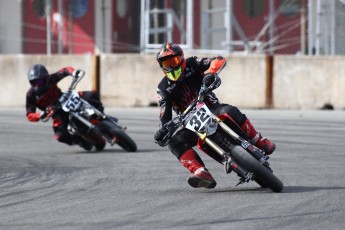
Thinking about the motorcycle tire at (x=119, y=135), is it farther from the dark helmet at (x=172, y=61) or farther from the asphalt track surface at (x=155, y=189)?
the dark helmet at (x=172, y=61)

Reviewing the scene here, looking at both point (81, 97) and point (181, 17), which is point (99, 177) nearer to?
point (81, 97)

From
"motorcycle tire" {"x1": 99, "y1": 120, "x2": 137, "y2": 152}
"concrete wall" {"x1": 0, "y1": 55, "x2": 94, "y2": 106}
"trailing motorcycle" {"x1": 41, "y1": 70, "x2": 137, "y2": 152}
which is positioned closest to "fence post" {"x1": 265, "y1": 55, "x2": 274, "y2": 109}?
"concrete wall" {"x1": 0, "y1": 55, "x2": 94, "y2": 106}

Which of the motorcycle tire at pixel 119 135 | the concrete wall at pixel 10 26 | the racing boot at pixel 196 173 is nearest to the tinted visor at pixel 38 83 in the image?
the motorcycle tire at pixel 119 135

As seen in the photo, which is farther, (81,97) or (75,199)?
(81,97)

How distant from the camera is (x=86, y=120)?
14609 mm

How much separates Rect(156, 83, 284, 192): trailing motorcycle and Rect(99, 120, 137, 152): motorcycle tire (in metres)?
4.53

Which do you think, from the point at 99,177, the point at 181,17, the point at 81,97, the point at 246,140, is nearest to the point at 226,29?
the point at 181,17

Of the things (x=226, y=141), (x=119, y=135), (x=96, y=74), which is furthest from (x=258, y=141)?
(x=96, y=74)

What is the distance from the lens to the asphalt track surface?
784cm

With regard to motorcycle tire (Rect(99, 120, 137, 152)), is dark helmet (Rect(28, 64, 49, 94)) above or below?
above

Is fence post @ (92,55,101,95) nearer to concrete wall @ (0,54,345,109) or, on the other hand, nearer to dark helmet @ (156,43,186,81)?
concrete wall @ (0,54,345,109)

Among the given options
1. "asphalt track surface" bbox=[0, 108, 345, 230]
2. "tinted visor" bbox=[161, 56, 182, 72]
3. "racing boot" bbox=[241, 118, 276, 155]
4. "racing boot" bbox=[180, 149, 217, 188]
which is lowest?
"asphalt track surface" bbox=[0, 108, 345, 230]

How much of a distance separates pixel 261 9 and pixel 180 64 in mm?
18657

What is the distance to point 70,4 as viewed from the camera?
28.6 meters
